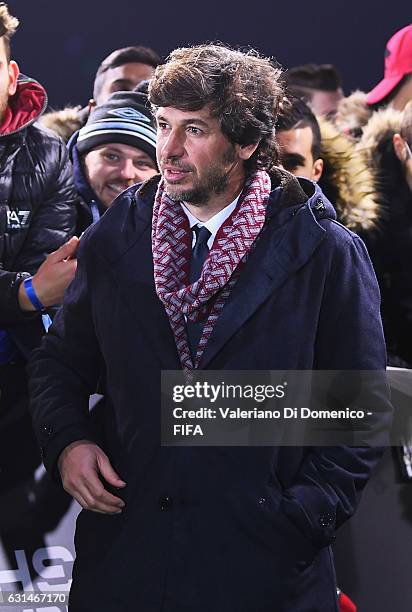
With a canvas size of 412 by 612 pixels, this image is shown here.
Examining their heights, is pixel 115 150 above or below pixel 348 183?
above

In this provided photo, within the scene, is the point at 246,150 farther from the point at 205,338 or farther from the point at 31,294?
the point at 31,294

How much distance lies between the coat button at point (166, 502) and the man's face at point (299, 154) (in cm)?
160

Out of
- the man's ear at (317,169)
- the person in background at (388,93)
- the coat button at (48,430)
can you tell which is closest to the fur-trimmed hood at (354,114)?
the person in background at (388,93)

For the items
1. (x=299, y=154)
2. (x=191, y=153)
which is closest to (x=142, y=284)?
(x=191, y=153)

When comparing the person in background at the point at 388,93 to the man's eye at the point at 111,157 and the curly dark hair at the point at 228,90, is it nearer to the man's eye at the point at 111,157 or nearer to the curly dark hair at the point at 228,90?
the man's eye at the point at 111,157

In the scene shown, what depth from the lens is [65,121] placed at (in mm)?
3477

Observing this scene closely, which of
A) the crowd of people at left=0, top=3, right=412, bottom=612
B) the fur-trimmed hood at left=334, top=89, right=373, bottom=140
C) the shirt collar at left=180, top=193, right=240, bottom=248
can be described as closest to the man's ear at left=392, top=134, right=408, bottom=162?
the fur-trimmed hood at left=334, top=89, right=373, bottom=140

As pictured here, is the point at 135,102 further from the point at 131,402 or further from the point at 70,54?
the point at 131,402

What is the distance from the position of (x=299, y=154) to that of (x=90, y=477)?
1700 mm

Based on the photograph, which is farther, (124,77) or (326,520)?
(124,77)

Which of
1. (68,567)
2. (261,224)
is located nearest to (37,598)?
(68,567)

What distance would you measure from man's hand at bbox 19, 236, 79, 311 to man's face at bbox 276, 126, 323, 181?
104 centimetres

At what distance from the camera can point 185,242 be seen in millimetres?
2197

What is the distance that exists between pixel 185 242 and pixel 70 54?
1.60m
